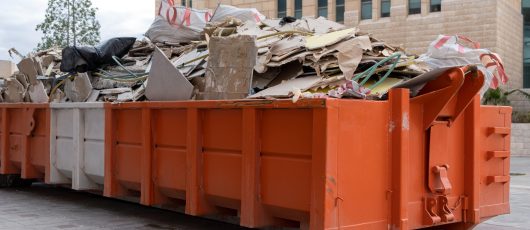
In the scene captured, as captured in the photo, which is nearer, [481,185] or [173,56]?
[481,185]

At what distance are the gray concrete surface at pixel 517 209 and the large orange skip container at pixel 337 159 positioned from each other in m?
1.81

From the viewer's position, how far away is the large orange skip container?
4855mm

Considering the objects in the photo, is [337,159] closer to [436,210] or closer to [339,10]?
[436,210]

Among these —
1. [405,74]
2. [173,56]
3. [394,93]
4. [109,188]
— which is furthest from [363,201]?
[173,56]

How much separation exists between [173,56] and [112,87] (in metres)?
0.88

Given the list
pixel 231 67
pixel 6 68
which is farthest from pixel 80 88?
pixel 6 68

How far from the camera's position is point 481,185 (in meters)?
6.16

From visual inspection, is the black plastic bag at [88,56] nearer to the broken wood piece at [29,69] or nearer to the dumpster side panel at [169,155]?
the broken wood piece at [29,69]

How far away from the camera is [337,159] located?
188 inches

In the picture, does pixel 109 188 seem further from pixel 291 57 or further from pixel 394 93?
pixel 394 93

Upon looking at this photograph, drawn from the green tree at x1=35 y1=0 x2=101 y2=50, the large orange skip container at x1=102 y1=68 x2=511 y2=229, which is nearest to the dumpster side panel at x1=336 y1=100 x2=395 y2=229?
the large orange skip container at x1=102 y1=68 x2=511 y2=229

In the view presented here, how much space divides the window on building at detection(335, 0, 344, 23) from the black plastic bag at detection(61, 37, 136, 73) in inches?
1166

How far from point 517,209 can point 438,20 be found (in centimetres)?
2529

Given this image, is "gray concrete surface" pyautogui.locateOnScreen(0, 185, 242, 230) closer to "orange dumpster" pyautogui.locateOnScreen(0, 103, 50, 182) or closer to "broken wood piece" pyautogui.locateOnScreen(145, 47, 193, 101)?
"orange dumpster" pyautogui.locateOnScreen(0, 103, 50, 182)
